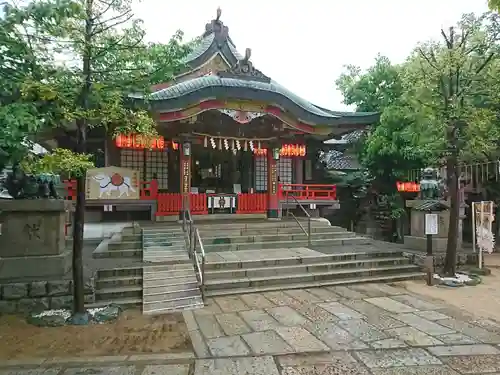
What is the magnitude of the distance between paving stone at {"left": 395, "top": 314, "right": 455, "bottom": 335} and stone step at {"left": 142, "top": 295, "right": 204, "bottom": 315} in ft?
12.0

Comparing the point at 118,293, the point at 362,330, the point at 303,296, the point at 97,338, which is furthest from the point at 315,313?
the point at 118,293

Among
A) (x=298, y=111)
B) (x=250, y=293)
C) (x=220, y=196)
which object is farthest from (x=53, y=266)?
(x=298, y=111)

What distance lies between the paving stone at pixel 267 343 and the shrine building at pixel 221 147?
775 cm

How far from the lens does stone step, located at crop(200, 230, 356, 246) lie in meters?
10.9

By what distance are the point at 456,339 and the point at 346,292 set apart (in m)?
2.87

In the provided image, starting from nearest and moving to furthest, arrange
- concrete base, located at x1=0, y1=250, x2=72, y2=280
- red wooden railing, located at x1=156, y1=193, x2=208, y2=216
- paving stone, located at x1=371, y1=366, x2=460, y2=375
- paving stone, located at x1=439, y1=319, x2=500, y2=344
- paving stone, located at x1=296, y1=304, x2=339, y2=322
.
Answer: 1. paving stone, located at x1=371, y1=366, x2=460, y2=375
2. paving stone, located at x1=439, y1=319, x2=500, y2=344
3. paving stone, located at x1=296, y1=304, x2=339, y2=322
4. concrete base, located at x1=0, y1=250, x2=72, y2=280
5. red wooden railing, located at x1=156, y1=193, x2=208, y2=216

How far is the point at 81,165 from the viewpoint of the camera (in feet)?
18.3

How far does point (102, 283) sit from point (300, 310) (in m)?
4.00

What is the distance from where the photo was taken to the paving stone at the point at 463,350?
490 centimetres

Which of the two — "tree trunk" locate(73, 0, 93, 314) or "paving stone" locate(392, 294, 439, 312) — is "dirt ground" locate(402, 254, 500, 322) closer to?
"paving stone" locate(392, 294, 439, 312)

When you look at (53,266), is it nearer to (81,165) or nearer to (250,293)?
(81,165)

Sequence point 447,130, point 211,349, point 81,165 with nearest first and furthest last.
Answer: point 211,349 → point 81,165 → point 447,130

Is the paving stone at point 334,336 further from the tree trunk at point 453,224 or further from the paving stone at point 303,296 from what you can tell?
the tree trunk at point 453,224

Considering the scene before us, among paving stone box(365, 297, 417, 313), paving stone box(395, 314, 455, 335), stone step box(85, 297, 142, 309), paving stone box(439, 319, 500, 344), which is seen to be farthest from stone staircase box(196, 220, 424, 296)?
paving stone box(439, 319, 500, 344)
